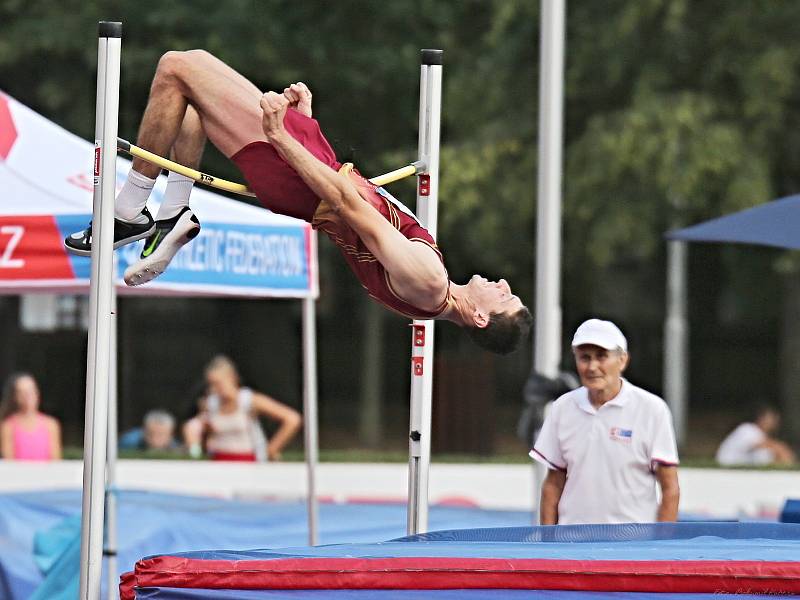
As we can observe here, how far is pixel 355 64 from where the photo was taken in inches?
733

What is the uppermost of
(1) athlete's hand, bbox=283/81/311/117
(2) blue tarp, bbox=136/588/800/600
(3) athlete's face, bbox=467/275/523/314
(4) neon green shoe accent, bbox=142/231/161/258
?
(1) athlete's hand, bbox=283/81/311/117

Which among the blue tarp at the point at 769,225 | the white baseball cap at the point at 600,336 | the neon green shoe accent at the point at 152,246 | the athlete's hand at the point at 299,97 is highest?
the athlete's hand at the point at 299,97

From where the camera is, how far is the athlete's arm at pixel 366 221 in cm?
482

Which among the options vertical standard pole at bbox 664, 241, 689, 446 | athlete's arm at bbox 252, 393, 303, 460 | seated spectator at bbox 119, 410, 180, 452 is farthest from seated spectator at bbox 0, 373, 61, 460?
vertical standard pole at bbox 664, 241, 689, 446

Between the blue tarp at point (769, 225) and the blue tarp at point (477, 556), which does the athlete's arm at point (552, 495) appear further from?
the blue tarp at point (769, 225)

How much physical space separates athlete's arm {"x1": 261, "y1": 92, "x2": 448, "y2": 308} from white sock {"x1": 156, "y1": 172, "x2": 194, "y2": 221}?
2.31 feet

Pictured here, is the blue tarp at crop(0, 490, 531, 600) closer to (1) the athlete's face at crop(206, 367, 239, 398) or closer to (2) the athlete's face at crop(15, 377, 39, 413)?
(1) the athlete's face at crop(206, 367, 239, 398)

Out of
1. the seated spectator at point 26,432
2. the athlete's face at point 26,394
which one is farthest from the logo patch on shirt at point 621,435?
the seated spectator at point 26,432

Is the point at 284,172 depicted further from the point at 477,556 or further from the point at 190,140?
the point at 477,556

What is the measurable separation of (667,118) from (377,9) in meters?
4.44

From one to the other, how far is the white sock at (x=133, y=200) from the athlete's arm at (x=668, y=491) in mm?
2525

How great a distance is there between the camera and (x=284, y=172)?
5.01 metres

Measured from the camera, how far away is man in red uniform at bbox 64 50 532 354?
4.87m

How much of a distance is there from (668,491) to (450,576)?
2.12 metres
